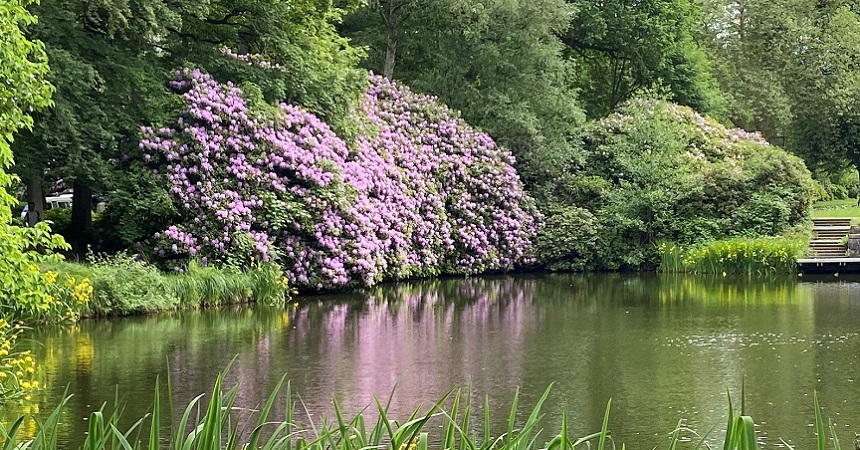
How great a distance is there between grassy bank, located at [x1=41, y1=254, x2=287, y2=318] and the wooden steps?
14.4 meters

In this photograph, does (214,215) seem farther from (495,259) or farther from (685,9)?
(685,9)

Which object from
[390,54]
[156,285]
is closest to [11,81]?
[156,285]

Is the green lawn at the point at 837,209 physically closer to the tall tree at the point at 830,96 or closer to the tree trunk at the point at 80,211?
the tall tree at the point at 830,96

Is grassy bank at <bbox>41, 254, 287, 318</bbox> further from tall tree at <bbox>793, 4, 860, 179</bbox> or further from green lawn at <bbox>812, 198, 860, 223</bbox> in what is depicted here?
tall tree at <bbox>793, 4, 860, 179</bbox>

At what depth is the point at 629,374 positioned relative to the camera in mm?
12141

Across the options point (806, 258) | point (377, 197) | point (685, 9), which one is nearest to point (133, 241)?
point (377, 197)

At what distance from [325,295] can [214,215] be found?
288cm

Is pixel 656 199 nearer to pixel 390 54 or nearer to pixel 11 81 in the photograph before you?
pixel 390 54

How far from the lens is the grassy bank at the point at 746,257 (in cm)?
2683

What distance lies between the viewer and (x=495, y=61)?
95.5 ft

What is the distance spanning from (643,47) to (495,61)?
10389 millimetres

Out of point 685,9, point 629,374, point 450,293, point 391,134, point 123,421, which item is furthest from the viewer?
point 685,9

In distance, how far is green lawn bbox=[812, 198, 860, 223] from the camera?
36825 millimetres

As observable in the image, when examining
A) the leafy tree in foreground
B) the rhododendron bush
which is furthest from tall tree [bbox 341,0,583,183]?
the leafy tree in foreground
